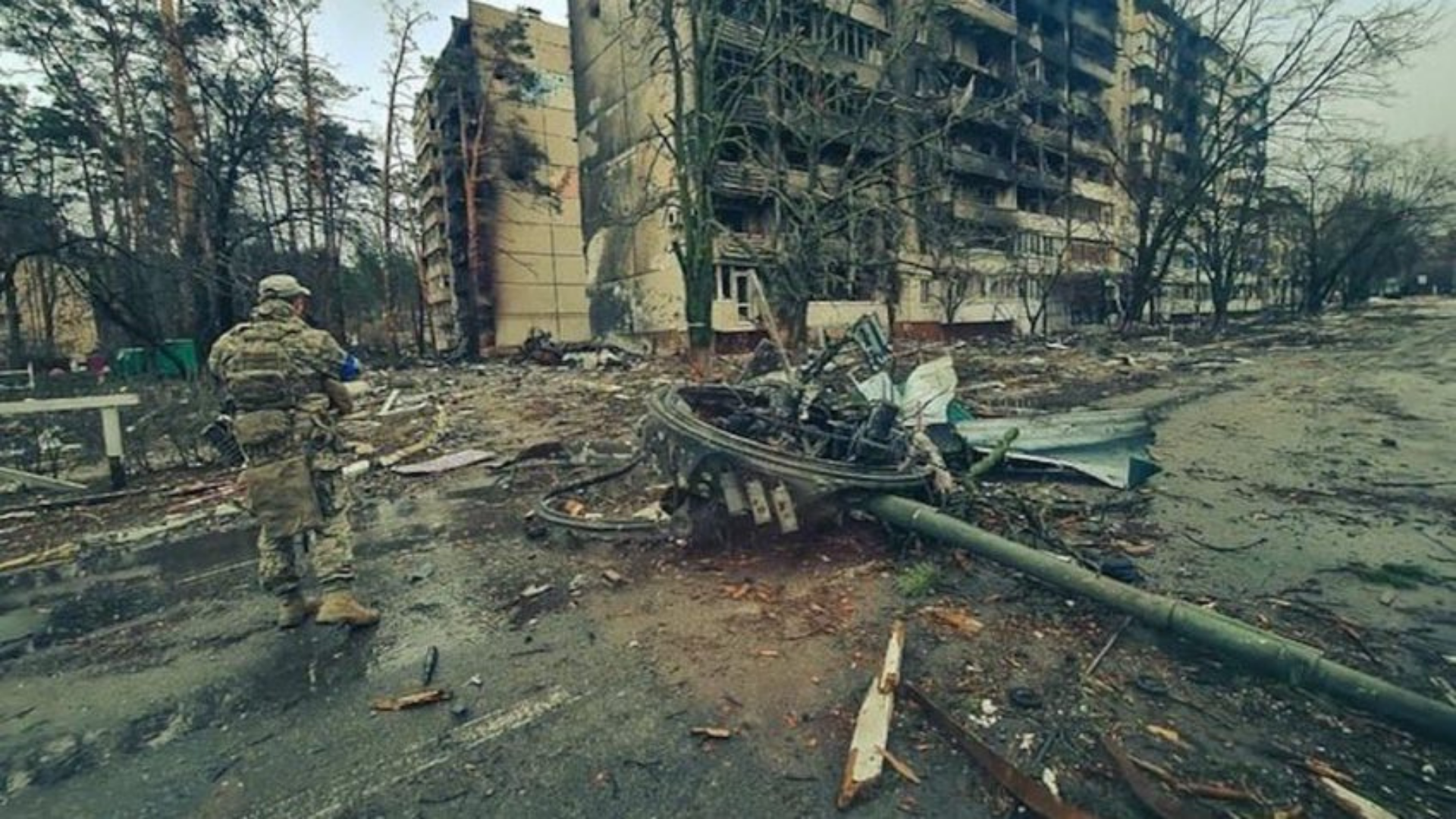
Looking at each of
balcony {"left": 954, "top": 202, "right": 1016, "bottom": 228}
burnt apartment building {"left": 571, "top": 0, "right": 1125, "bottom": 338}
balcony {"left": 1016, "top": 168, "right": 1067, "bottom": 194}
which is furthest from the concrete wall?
balcony {"left": 1016, "top": 168, "right": 1067, "bottom": 194}

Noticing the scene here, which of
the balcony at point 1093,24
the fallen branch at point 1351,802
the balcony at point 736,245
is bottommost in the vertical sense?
the fallen branch at point 1351,802

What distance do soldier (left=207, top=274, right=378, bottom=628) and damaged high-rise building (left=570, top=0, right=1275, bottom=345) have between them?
4.27 meters

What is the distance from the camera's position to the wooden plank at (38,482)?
589 centimetres

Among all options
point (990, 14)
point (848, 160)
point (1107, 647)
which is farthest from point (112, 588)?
point (990, 14)

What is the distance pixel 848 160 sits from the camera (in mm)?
13734

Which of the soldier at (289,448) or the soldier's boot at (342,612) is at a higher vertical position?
the soldier at (289,448)

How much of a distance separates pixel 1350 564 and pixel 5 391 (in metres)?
23.1

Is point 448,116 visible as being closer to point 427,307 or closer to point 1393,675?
point 427,307

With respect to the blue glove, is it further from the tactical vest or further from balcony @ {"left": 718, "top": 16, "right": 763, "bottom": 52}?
balcony @ {"left": 718, "top": 16, "right": 763, "bottom": 52}

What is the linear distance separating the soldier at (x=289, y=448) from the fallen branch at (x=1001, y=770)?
2733 mm

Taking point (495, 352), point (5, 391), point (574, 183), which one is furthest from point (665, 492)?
point (574, 183)

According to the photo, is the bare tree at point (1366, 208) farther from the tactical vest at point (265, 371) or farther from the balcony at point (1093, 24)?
the tactical vest at point (265, 371)

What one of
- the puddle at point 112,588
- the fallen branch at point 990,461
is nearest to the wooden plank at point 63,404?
the puddle at point 112,588

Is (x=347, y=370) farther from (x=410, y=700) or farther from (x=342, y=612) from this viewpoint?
(x=410, y=700)
